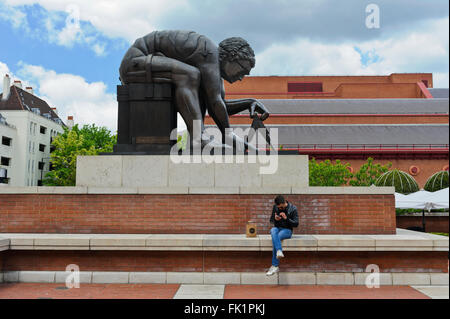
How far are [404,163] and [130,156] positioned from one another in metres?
36.9

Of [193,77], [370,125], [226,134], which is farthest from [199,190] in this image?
[370,125]

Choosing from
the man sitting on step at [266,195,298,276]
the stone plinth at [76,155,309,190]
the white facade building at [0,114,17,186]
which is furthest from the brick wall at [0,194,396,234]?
the white facade building at [0,114,17,186]

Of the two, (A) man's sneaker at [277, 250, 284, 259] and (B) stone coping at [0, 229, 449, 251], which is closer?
(A) man's sneaker at [277, 250, 284, 259]

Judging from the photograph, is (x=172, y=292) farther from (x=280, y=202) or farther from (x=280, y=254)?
(x=280, y=202)

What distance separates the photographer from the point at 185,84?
908cm

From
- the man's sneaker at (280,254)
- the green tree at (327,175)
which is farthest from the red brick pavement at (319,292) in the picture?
the green tree at (327,175)

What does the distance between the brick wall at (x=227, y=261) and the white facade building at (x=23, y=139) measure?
41118 millimetres

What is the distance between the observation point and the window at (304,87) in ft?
206

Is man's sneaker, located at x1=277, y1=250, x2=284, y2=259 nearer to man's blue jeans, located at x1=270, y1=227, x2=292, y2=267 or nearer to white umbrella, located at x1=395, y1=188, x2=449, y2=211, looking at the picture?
man's blue jeans, located at x1=270, y1=227, x2=292, y2=267

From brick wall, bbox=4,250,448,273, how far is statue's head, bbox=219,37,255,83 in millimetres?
4473

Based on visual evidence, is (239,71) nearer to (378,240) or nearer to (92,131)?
(378,240)

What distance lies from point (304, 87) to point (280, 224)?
58567 mm

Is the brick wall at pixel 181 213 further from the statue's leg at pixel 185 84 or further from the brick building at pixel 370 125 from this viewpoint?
the brick building at pixel 370 125

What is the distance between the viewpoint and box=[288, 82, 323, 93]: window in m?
62.7
